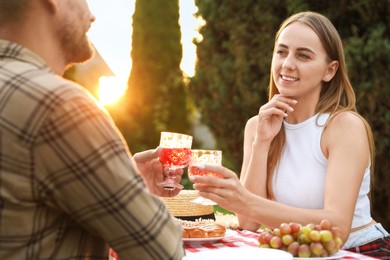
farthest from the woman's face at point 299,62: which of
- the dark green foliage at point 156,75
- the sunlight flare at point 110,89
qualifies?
the dark green foliage at point 156,75

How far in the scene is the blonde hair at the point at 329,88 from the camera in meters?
3.24

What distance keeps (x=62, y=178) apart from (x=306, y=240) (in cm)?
113

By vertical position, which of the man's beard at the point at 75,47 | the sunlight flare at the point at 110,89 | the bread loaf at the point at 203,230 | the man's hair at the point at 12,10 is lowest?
the sunlight flare at the point at 110,89

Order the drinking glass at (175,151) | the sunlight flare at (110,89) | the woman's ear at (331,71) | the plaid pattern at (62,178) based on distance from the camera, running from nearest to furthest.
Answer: the plaid pattern at (62,178) < the drinking glass at (175,151) < the woman's ear at (331,71) < the sunlight flare at (110,89)

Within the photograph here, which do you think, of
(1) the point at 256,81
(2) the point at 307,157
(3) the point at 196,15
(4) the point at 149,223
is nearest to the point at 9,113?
(4) the point at 149,223

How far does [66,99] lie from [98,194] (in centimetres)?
24

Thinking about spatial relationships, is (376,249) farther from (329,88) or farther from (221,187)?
(221,187)

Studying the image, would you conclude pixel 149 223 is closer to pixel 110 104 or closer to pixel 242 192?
pixel 242 192

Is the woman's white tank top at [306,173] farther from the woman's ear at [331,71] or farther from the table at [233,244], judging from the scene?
the table at [233,244]

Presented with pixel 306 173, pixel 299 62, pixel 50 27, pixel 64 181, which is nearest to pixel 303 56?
pixel 299 62

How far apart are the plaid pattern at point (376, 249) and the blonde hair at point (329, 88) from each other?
18.9 inches

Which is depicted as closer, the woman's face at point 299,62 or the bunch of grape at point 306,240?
the bunch of grape at point 306,240

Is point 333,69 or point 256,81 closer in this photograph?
point 333,69

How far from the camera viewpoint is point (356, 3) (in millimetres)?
6566
